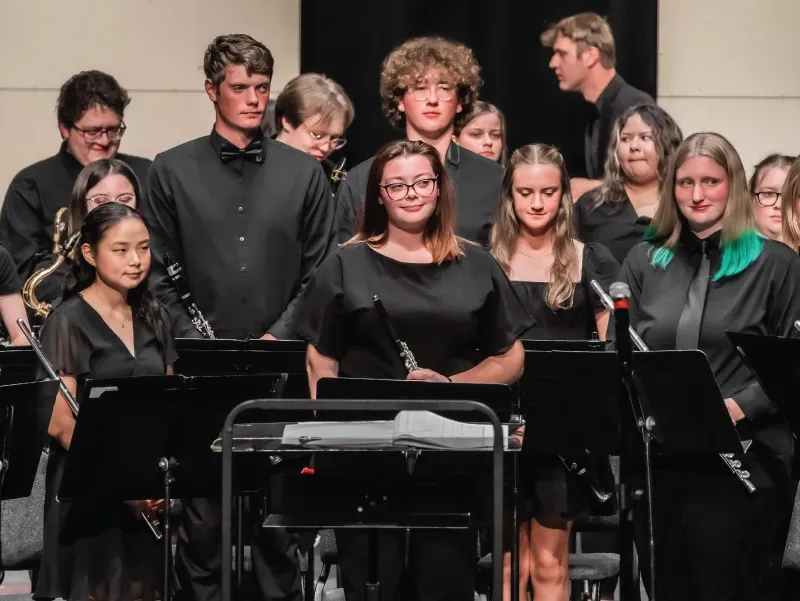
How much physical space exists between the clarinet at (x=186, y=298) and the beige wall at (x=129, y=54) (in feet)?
7.19

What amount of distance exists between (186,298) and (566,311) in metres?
1.11

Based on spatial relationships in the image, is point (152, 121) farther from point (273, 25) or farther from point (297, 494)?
point (297, 494)

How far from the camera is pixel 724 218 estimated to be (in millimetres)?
3553

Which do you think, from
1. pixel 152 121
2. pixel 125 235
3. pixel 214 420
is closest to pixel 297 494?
pixel 214 420

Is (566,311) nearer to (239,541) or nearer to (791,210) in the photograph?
(791,210)

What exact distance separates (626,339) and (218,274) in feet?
5.21

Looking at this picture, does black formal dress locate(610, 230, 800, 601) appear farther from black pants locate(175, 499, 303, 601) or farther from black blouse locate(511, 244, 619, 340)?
black pants locate(175, 499, 303, 601)

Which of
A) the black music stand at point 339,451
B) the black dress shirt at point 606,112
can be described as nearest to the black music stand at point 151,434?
the black music stand at point 339,451

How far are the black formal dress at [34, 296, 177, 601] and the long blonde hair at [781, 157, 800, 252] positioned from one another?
6.12 feet

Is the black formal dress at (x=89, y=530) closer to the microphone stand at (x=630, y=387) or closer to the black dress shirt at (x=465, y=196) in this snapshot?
the black dress shirt at (x=465, y=196)

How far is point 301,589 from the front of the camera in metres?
4.06

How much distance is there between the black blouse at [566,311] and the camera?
3.81m

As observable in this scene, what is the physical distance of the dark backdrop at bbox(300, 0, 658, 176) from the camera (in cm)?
585

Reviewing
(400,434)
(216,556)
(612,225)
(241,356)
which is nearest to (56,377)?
(241,356)
